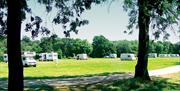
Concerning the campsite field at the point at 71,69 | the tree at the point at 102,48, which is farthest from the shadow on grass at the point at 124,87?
the tree at the point at 102,48

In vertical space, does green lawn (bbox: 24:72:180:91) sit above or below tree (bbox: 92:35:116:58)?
below

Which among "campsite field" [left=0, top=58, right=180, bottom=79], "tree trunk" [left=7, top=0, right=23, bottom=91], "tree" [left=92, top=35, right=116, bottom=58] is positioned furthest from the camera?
"tree" [left=92, top=35, right=116, bottom=58]

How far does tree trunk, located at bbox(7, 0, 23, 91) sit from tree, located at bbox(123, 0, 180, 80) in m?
9.47

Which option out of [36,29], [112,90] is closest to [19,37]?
[36,29]

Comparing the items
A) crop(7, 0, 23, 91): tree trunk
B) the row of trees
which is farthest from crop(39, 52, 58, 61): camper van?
crop(7, 0, 23, 91): tree trunk

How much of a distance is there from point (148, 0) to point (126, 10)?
137 inches

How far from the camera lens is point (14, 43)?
1537 cm

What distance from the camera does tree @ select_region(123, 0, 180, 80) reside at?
23281 millimetres

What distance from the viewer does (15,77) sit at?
15578mm

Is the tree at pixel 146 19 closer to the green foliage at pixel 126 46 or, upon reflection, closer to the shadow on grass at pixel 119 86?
the shadow on grass at pixel 119 86

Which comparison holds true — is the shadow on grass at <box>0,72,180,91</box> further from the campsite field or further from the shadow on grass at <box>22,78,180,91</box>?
the campsite field

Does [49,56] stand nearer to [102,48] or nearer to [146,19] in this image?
[102,48]

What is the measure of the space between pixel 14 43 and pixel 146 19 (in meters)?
11.6

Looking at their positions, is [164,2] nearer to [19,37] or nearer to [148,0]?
[148,0]
